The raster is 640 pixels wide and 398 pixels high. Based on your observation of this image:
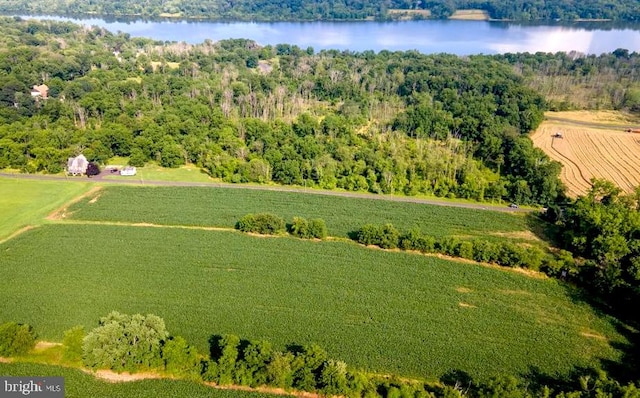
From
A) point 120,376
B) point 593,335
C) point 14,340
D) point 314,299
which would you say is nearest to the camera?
point 120,376

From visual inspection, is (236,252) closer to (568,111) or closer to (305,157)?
(305,157)

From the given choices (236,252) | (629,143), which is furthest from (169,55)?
(629,143)

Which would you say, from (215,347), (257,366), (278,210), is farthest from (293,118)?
(257,366)

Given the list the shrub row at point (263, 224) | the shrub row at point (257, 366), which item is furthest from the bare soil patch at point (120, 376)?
the shrub row at point (263, 224)

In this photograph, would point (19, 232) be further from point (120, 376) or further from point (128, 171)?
point (120, 376)

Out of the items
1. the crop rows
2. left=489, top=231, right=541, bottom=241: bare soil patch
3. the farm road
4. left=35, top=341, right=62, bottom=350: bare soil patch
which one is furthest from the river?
left=35, top=341, right=62, bottom=350: bare soil patch

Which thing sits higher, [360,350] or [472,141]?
[472,141]

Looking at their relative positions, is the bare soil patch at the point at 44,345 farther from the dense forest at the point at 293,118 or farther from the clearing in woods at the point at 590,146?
the clearing in woods at the point at 590,146
